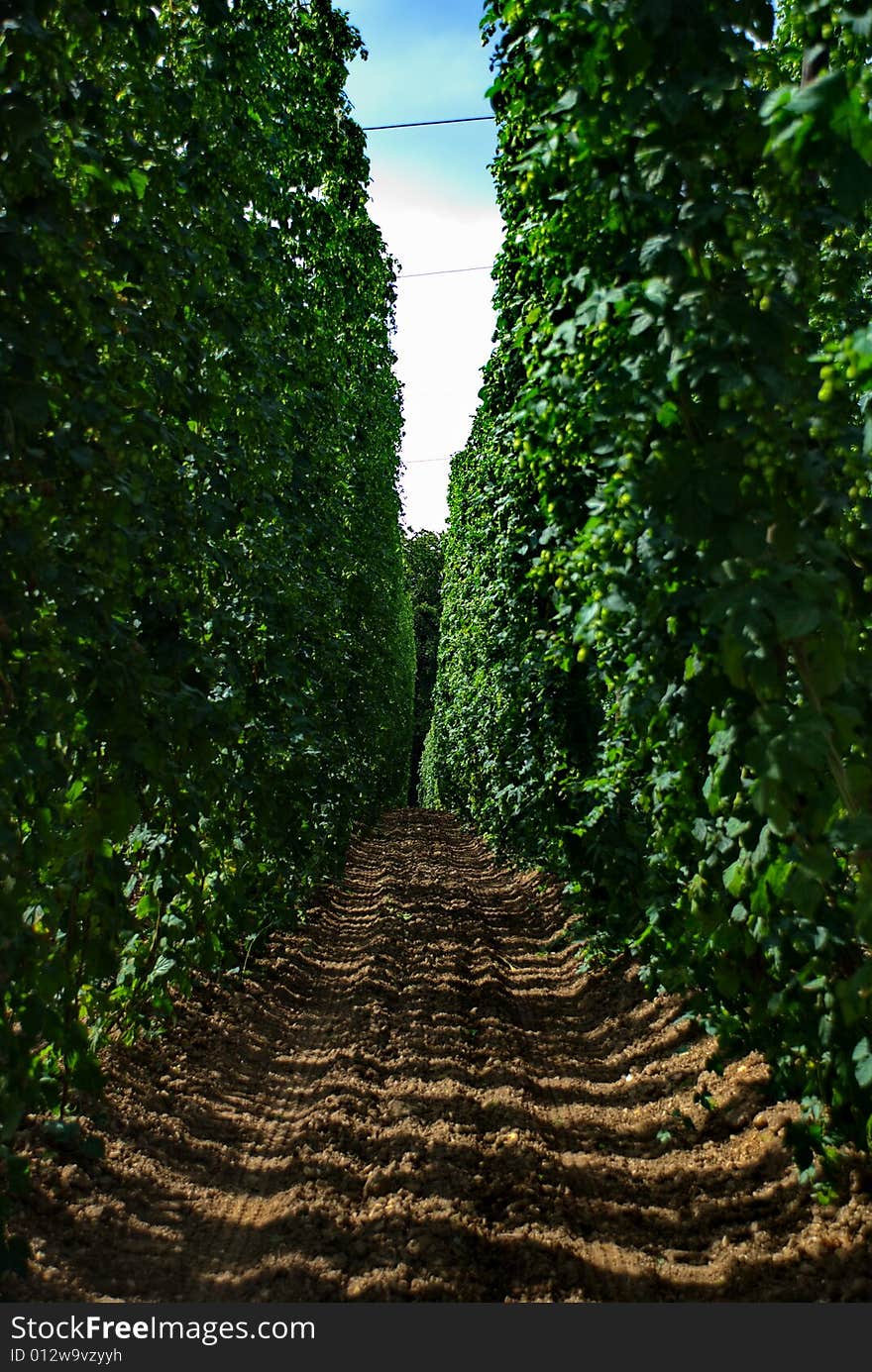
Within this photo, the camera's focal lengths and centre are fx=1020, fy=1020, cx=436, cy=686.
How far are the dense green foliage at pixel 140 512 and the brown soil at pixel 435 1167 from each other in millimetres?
487

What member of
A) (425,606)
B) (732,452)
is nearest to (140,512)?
(732,452)

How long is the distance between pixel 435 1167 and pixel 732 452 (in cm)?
292

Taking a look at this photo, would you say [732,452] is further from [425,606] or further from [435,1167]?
[425,606]

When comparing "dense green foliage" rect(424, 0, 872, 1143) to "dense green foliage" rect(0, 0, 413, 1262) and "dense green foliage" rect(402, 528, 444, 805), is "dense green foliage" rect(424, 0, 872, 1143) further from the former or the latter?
"dense green foliage" rect(402, 528, 444, 805)

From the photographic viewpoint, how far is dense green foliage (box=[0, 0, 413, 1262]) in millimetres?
2406

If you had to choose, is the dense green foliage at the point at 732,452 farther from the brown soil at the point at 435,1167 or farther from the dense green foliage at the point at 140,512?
the dense green foliage at the point at 140,512

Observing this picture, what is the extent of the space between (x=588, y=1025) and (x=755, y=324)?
5021 mm

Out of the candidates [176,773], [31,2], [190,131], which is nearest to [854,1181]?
[176,773]

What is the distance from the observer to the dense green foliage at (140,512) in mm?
2406

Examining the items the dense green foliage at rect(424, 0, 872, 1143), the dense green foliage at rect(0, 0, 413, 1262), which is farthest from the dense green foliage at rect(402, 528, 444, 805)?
the dense green foliage at rect(424, 0, 872, 1143)

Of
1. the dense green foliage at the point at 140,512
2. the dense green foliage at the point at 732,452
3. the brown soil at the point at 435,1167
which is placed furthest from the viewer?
the brown soil at the point at 435,1167

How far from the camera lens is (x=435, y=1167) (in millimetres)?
3850

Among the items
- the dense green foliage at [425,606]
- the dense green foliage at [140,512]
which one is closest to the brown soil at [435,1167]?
the dense green foliage at [140,512]

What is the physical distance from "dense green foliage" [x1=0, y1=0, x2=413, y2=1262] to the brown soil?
49cm
